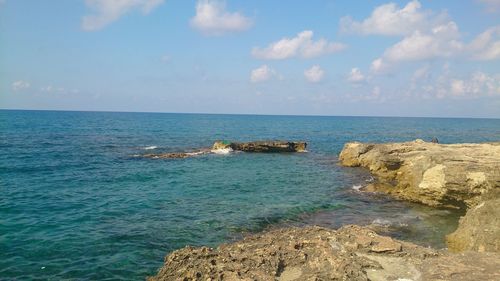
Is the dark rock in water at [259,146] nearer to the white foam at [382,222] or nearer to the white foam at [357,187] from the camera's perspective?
the white foam at [357,187]

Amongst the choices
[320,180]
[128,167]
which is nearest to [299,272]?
[320,180]

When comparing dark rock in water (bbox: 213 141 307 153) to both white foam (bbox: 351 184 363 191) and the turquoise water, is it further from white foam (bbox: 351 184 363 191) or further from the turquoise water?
white foam (bbox: 351 184 363 191)

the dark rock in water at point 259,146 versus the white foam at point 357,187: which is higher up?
the dark rock in water at point 259,146

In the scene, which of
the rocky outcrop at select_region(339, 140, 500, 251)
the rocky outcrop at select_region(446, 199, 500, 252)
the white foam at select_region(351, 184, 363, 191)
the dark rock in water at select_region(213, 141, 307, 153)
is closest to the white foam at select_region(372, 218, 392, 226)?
the rocky outcrop at select_region(339, 140, 500, 251)

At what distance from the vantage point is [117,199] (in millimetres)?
26594

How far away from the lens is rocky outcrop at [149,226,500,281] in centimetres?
1034

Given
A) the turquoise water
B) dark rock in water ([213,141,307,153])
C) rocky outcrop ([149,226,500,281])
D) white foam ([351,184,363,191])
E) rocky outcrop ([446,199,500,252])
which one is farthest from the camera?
dark rock in water ([213,141,307,153])

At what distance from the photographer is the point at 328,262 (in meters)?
11.0

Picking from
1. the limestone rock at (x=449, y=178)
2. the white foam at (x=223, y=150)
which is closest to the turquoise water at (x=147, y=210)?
the limestone rock at (x=449, y=178)

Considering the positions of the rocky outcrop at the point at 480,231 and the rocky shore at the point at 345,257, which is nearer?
the rocky shore at the point at 345,257

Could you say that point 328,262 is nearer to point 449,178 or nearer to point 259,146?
A: point 449,178

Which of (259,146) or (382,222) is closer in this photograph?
(382,222)

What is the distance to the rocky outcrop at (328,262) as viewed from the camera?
407 inches

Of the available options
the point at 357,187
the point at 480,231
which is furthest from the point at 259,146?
the point at 480,231
